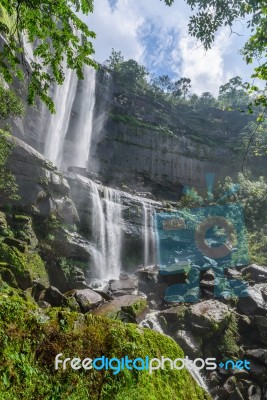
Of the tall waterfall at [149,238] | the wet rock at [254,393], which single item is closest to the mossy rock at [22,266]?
the wet rock at [254,393]

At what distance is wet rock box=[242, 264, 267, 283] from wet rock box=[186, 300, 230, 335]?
509 centimetres

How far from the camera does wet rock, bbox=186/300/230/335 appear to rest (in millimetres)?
11870

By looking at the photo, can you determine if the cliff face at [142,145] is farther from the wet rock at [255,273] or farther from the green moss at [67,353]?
the green moss at [67,353]

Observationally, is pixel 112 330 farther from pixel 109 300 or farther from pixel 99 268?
pixel 99 268

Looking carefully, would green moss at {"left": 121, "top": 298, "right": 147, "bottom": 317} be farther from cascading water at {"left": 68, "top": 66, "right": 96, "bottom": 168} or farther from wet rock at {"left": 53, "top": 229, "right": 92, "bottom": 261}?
cascading water at {"left": 68, "top": 66, "right": 96, "bottom": 168}

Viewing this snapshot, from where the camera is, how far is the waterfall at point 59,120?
29.6 m

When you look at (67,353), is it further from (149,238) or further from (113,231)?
(149,238)

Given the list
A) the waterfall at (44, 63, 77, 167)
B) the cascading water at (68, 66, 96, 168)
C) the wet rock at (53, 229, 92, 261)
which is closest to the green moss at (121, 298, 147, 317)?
the wet rock at (53, 229, 92, 261)

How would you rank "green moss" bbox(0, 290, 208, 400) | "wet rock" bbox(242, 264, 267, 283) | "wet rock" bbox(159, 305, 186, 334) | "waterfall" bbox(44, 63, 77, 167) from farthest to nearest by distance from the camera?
"waterfall" bbox(44, 63, 77, 167) < "wet rock" bbox(242, 264, 267, 283) < "wet rock" bbox(159, 305, 186, 334) < "green moss" bbox(0, 290, 208, 400)

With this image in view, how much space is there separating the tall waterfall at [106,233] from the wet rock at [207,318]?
7.77m

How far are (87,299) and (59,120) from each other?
2423 cm

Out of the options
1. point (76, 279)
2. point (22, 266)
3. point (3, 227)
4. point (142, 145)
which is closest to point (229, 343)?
point (76, 279)

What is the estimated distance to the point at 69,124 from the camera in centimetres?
3559

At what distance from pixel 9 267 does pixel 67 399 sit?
10866 mm
